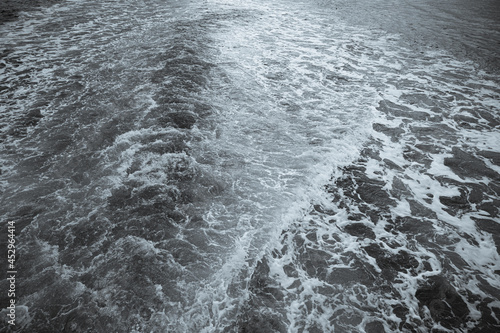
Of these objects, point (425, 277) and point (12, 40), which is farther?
point (12, 40)

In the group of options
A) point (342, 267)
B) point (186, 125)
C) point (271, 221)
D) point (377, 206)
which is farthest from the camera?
point (186, 125)

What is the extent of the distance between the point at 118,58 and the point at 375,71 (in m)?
9.74

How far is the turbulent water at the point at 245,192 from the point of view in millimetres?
3674

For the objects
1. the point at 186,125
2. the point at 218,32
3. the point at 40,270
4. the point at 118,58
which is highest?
the point at 218,32

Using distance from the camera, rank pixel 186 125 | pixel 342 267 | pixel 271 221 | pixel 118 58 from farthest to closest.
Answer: pixel 118 58
pixel 186 125
pixel 271 221
pixel 342 267

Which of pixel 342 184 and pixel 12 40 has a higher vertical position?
pixel 12 40

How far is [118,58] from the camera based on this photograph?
9914 mm

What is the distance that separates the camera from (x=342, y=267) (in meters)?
4.19

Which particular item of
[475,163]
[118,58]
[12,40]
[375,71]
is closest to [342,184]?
[475,163]

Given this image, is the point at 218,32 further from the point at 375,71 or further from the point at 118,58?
the point at 375,71

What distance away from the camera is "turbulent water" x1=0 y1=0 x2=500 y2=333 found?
3674mm

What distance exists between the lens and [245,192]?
5.34m

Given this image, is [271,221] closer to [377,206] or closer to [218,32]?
[377,206]

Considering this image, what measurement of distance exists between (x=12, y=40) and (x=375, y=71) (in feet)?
48.2
